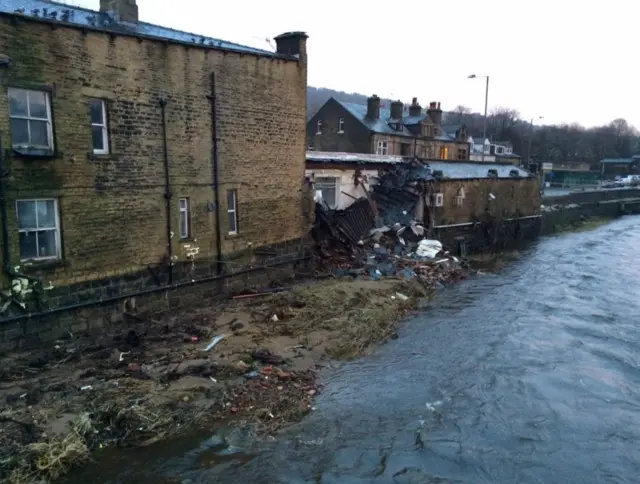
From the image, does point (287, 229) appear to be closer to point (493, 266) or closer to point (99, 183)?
point (99, 183)

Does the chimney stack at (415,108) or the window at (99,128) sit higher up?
the chimney stack at (415,108)

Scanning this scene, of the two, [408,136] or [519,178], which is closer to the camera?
[519,178]

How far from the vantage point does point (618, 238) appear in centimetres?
3450

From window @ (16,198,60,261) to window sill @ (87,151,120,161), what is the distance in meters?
1.31

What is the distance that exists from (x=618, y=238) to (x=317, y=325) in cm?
2976

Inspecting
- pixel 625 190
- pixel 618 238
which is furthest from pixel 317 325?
pixel 625 190

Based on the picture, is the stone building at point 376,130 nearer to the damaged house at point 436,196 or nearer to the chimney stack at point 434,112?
the chimney stack at point 434,112

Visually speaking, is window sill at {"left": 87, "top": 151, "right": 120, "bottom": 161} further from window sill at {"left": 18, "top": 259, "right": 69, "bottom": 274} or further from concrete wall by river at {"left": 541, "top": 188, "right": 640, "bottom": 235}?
concrete wall by river at {"left": 541, "top": 188, "right": 640, "bottom": 235}

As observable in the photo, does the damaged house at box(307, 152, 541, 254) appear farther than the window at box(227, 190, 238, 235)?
Yes

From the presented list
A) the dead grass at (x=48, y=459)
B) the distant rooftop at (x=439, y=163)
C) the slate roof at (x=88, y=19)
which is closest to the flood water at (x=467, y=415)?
the dead grass at (x=48, y=459)

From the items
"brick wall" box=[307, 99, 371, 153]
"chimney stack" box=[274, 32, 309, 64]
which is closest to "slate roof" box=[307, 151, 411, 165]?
"chimney stack" box=[274, 32, 309, 64]

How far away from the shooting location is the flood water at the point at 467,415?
24.6ft

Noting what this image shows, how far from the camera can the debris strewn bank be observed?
7.77m

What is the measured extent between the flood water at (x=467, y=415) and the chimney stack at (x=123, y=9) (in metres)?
12.1
